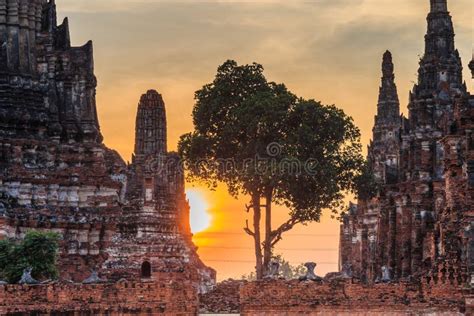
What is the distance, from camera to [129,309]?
4262 cm

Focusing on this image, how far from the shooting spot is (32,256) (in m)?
49.4

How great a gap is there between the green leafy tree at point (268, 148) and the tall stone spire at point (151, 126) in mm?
7639

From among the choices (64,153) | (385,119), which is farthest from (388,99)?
(64,153)

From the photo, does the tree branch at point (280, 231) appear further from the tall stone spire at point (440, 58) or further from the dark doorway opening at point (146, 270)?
the dark doorway opening at point (146, 270)

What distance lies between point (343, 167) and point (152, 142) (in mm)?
11922

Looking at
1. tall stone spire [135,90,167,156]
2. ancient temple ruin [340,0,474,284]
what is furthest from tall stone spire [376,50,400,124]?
tall stone spire [135,90,167,156]

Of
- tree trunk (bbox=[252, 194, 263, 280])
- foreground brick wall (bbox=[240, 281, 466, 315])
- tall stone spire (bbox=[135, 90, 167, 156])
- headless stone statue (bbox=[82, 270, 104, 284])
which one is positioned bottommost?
foreground brick wall (bbox=[240, 281, 466, 315])

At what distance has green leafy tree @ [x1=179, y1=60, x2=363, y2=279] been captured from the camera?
198ft

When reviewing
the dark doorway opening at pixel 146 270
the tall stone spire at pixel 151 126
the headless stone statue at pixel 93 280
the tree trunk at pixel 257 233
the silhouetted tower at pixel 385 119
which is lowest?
the headless stone statue at pixel 93 280

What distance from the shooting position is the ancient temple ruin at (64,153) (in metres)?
53.3

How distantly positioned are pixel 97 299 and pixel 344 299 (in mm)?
6935

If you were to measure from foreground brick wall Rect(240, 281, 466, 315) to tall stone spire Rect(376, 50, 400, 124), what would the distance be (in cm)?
3390

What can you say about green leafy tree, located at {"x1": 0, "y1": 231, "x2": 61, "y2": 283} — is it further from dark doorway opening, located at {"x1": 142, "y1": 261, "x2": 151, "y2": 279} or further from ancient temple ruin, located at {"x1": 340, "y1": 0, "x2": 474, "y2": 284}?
ancient temple ruin, located at {"x1": 340, "y1": 0, "x2": 474, "y2": 284}

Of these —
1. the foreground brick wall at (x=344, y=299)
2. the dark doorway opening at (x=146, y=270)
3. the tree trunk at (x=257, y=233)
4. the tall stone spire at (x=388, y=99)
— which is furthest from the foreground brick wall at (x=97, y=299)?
the tall stone spire at (x=388, y=99)
